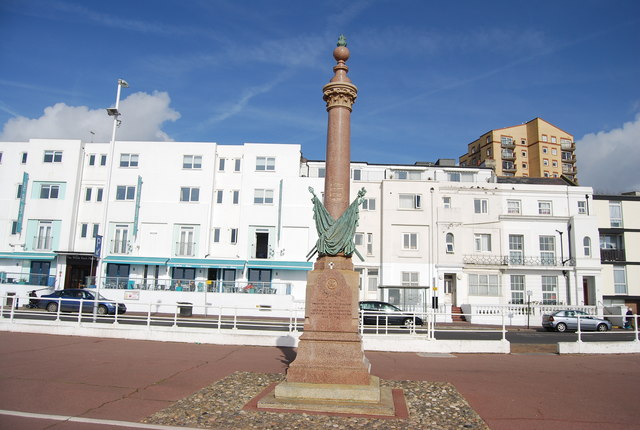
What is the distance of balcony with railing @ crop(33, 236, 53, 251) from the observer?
3678 centimetres

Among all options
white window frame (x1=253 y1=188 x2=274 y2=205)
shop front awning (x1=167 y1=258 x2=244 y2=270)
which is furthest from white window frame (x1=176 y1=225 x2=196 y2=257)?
white window frame (x1=253 y1=188 x2=274 y2=205)

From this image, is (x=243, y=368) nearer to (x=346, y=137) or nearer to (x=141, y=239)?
(x=346, y=137)

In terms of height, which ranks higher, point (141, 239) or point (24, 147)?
point (24, 147)

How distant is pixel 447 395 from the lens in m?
9.39

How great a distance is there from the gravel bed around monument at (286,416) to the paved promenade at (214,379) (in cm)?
35

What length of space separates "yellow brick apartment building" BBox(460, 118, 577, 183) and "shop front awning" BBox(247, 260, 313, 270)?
4769 centimetres

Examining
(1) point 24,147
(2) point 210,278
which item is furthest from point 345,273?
(1) point 24,147

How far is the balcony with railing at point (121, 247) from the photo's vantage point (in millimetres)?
36438

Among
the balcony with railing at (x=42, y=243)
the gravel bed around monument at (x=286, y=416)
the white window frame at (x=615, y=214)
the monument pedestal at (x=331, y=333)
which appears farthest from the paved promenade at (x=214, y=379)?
the white window frame at (x=615, y=214)

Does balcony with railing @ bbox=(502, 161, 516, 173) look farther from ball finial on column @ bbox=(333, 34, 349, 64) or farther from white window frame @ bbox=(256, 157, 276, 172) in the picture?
ball finial on column @ bbox=(333, 34, 349, 64)

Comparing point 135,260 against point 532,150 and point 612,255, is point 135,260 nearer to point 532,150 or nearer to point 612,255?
point 612,255

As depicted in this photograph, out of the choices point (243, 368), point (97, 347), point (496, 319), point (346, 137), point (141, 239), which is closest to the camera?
point (346, 137)

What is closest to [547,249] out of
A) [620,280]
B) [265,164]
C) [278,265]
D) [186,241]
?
[620,280]

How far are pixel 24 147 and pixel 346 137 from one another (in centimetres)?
3813
